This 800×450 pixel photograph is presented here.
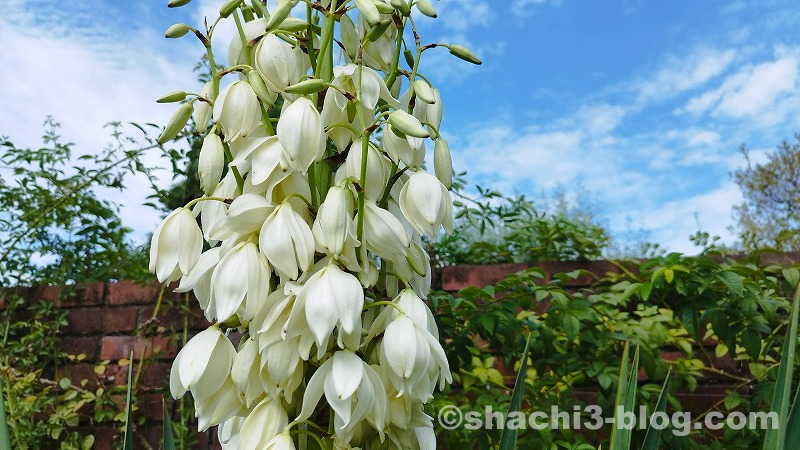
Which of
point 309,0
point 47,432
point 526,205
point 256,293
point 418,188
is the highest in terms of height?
point 526,205

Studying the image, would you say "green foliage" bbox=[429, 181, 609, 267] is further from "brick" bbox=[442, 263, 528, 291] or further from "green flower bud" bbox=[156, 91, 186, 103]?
"green flower bud" bbox=[156, 91, 186, 103]

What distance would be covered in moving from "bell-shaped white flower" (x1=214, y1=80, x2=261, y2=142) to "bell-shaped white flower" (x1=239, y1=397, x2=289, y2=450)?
0.96 feet

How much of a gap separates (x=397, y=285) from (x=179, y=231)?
0.26 meters

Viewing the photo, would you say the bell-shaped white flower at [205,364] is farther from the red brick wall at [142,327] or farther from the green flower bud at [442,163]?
the red brick wall at [142,327]

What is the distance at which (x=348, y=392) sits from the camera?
67cm

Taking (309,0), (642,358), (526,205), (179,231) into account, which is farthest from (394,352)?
(526,205)

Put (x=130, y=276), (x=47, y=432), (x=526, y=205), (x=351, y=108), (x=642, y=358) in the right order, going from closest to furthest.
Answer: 1. (x=351, y=108)
2. (x=642, y=358)
3. (x=47, y=432)
4. (x=526, y=205)
5. (x=130, y=276)

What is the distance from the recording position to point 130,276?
2.58 metres

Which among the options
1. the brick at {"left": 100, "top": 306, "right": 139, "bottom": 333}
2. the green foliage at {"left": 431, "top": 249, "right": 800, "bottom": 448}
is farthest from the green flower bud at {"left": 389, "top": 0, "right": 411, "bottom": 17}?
the brick at {"left": 100, "top": 306, "right": 139, "bottom": 333}

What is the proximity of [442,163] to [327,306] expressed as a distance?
256 mm

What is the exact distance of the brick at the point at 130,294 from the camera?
2.40m

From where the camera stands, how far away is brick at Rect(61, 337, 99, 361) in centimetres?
246

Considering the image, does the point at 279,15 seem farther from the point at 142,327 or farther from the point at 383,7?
the point at 142,327

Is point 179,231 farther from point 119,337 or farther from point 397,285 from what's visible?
point 119,337
